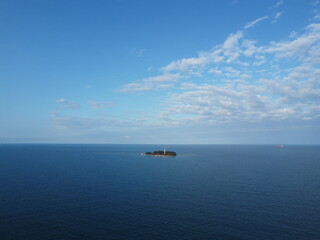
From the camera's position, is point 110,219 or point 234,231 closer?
point 234,231

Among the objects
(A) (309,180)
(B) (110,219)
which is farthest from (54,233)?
(A) (309,180)

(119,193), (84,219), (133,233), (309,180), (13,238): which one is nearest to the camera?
(13,238)

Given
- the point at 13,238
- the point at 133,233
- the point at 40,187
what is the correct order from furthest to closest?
the point at 40,187 → the point at 133,233 → the point at 13,238

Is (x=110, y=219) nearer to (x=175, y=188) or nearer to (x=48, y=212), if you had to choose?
(x=48, y=212)

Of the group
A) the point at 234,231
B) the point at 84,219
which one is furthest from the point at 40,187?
the point at 234,231

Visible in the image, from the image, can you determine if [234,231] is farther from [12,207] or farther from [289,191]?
[12,207]

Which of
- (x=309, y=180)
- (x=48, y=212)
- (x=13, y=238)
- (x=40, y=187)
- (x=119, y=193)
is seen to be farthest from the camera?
(x=309, y=180)

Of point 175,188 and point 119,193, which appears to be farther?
point 175,188

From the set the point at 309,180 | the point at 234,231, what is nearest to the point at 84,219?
the point at 234,231

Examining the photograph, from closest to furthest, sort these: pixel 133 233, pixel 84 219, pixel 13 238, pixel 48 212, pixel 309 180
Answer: pixel 13 238, pixel 133 233, pixel 84 219, pixel 48 212, pixel 309 180
